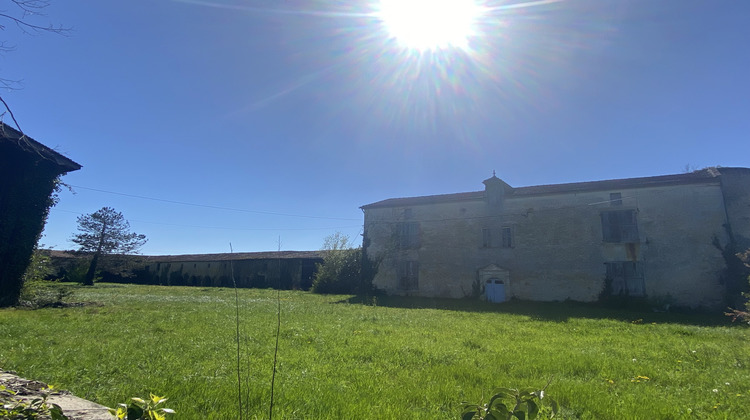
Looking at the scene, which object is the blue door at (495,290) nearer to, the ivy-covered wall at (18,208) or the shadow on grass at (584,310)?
the shadow on grass at (584,310)

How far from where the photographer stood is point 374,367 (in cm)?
581

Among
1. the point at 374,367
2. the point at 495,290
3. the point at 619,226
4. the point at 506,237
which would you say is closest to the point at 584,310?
the point at 495,290

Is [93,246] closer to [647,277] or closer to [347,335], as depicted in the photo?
[347,335]

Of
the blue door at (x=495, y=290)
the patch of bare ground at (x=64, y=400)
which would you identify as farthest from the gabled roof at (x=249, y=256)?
the patch of bare ground at (x=64, y=400)

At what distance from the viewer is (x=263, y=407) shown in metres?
3.90

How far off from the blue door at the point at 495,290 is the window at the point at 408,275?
4.91 m

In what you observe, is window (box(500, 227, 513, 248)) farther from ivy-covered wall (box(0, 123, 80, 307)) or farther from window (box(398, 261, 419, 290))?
ivy-covered wall (box(0, 123, 80, 307))

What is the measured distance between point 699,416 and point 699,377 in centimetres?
208

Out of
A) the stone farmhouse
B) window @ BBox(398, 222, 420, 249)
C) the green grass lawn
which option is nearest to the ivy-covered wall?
the green grass lawn

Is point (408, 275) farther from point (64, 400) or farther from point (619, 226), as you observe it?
point (64, 400)

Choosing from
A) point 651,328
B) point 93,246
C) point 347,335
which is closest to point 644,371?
point 347,335

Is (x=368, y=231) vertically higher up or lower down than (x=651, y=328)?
higher up

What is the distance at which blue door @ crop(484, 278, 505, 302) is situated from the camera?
22848mm

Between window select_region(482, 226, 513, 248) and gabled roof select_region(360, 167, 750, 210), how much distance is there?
7.44 feet
